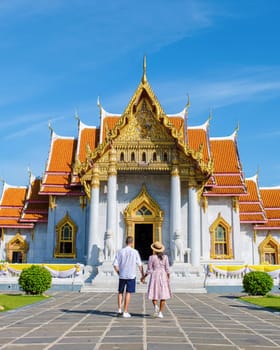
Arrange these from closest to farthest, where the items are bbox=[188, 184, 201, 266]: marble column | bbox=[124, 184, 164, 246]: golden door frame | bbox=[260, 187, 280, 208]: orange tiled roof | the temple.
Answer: bbox=[188, 184, 201, 266]: marble column, the temple, bbox=[124, 184, 164, 246]: golden door frame, bbox=[260, 187, 280, 208]: orange tiled roof

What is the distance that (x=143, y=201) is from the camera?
20438mm

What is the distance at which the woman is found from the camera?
8.09 metres

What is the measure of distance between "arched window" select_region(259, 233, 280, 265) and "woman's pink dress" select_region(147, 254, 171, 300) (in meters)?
16.4

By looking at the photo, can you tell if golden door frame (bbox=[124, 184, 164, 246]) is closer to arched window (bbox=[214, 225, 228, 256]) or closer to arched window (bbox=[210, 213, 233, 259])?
arched window (bbox=[210, 213, 233, 259])

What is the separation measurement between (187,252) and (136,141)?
546 cm

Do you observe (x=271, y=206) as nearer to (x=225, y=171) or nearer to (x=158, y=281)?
(x=225, y=171)

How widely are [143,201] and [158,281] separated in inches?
484

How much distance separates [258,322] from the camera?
780 cm

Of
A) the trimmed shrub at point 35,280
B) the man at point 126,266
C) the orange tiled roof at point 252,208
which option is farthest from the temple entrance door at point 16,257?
the man at point 126,266

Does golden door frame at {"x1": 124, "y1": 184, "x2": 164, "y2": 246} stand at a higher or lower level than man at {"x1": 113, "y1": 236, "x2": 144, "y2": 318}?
higher

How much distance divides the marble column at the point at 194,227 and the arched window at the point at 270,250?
535 cm

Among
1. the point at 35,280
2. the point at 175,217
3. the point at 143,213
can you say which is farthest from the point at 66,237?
the point at 35,280

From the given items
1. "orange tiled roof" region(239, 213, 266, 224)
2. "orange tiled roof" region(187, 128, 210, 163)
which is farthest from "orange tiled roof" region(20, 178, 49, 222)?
"orange tiled roof" region(239, 213, 266, 224)

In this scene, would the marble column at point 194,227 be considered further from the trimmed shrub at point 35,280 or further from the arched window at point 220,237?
the trimmed shrub at point 35,280
